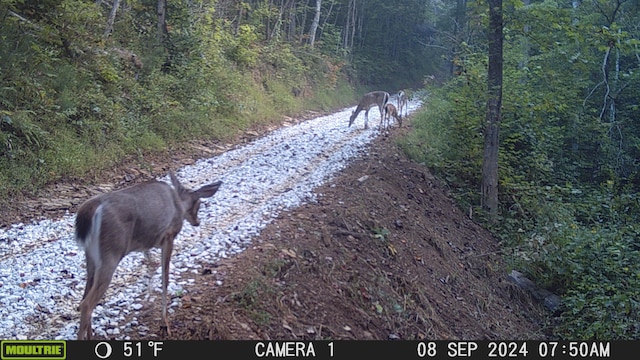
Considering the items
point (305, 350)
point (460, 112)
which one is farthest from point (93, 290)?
point (460, 112)

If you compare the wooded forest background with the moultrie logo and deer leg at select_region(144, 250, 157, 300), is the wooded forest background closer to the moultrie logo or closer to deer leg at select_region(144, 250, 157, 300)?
deer leg at select_region(144, 250, 157, 300)

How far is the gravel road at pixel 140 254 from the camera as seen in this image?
5855mm

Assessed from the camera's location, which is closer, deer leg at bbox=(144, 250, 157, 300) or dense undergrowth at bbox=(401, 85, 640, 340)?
deer leg at bbox=(144, 250, 157, 300)

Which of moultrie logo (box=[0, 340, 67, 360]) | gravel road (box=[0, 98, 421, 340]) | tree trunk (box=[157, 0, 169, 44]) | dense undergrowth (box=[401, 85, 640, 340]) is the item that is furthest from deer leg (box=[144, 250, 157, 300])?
tree trunk (box=[157, 0, 169, 44])

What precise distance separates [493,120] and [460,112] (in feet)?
8.62

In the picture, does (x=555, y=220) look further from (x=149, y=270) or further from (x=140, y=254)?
(x=149, y=270)

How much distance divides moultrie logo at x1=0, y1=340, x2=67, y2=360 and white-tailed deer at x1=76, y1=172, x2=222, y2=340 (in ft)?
1.13

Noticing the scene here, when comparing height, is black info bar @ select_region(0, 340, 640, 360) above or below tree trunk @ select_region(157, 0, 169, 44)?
below

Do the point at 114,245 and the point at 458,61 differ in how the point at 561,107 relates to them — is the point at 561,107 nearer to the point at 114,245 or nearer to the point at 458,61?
A: the point at 458,61

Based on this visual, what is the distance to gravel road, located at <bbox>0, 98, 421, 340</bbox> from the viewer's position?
231 inches

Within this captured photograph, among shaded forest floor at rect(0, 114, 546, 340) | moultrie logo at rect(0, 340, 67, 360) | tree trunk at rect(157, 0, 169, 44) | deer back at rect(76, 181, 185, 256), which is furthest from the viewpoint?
tree trunk at rect(157, 0, 169, 44)

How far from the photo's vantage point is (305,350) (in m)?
5.71

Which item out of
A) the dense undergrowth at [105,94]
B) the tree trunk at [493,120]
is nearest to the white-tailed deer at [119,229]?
the dense undergrowth at [105,94]

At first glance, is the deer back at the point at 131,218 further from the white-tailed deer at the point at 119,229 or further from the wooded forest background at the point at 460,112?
the wooded forest background at the point at 460,112
